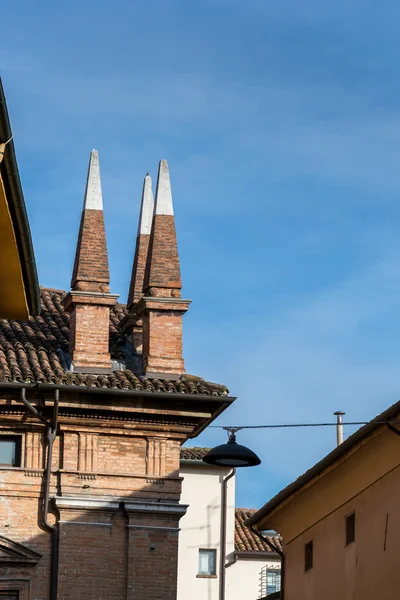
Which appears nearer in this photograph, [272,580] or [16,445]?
[16,445]

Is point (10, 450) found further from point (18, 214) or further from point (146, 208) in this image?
point (18, 214)

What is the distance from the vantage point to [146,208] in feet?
85.1

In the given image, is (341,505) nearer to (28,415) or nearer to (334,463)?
(334,463)

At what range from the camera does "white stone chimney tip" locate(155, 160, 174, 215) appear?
76.8ft

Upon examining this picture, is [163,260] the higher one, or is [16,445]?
[163,260]

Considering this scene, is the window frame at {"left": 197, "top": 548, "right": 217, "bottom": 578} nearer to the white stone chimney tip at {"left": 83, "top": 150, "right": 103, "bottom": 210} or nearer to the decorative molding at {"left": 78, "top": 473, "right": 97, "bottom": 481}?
the white stone chimney tip at {"left": 83, "top": 150, "right": 103, "bottom": 210}

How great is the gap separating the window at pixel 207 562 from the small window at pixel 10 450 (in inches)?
886

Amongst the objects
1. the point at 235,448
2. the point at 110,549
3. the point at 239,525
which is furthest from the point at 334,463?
the point at 239,525

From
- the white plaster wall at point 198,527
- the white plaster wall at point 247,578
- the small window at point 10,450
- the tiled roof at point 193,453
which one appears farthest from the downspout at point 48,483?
the white plaster wall at point 247,578

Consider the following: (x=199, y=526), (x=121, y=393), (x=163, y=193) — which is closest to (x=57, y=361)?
(x=121, y=393)

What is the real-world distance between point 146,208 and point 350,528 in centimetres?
→ 907

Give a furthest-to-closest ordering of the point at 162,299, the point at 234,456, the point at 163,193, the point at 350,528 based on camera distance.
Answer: the point at 163,193 < the point at 162,299 < the point at 350,528 < the point at 234,456

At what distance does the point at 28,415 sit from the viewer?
2125 centimetres

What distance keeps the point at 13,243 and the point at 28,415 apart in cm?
560
